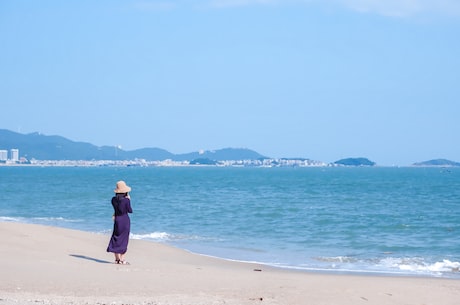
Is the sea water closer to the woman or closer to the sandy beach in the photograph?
the woman

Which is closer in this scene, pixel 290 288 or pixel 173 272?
pixel 290 288

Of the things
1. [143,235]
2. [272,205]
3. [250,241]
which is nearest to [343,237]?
[250,241]

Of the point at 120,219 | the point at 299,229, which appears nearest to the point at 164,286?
the point at 120,219

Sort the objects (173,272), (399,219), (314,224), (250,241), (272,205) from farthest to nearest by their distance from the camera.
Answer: (272,205), (399,219), (314,224), (250,241), (173,272)

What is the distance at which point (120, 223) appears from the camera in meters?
14.6

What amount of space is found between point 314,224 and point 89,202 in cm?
2006

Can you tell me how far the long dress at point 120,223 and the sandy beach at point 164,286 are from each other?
1.27 feet

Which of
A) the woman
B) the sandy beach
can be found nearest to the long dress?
the woman

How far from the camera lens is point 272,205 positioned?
1797 inches

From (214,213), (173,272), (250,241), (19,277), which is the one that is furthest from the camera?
(214,213)

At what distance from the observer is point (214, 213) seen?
38500mm

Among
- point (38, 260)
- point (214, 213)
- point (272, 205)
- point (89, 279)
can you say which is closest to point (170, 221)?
point (214, 213)

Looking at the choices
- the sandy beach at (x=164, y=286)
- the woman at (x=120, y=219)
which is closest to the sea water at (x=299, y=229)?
the woman at (x=120, y=219)

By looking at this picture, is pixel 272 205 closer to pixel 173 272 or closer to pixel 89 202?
pixel 89 202
